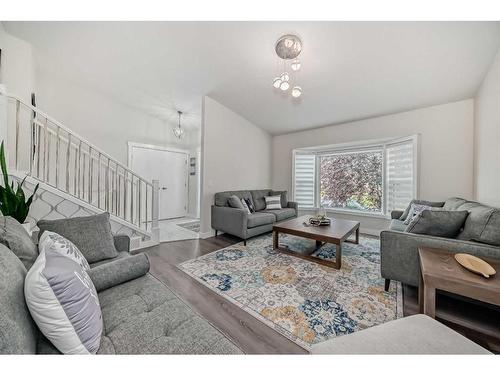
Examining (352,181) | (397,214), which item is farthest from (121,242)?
(352,181)

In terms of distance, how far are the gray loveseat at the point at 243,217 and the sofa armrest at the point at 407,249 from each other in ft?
6.04

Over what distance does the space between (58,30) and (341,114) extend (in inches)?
176

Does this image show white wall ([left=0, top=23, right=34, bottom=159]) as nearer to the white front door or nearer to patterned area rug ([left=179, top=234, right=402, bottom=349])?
the white front door

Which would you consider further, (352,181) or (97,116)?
(352,181)

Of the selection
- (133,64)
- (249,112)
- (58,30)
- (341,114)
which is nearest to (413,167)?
(341,114)

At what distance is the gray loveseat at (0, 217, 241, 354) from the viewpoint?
60cm

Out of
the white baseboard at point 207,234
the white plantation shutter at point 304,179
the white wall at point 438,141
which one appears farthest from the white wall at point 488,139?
the white baseboard at point 207,234

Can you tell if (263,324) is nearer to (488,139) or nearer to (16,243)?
(16,243)

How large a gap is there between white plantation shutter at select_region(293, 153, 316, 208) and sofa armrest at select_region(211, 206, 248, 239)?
2.21m

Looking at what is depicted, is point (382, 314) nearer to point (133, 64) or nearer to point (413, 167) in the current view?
point (413, 167)

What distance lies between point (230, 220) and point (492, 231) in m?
2.84

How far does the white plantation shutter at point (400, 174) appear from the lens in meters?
3.41

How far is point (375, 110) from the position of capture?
11.6ft

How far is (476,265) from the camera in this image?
4.00ft
